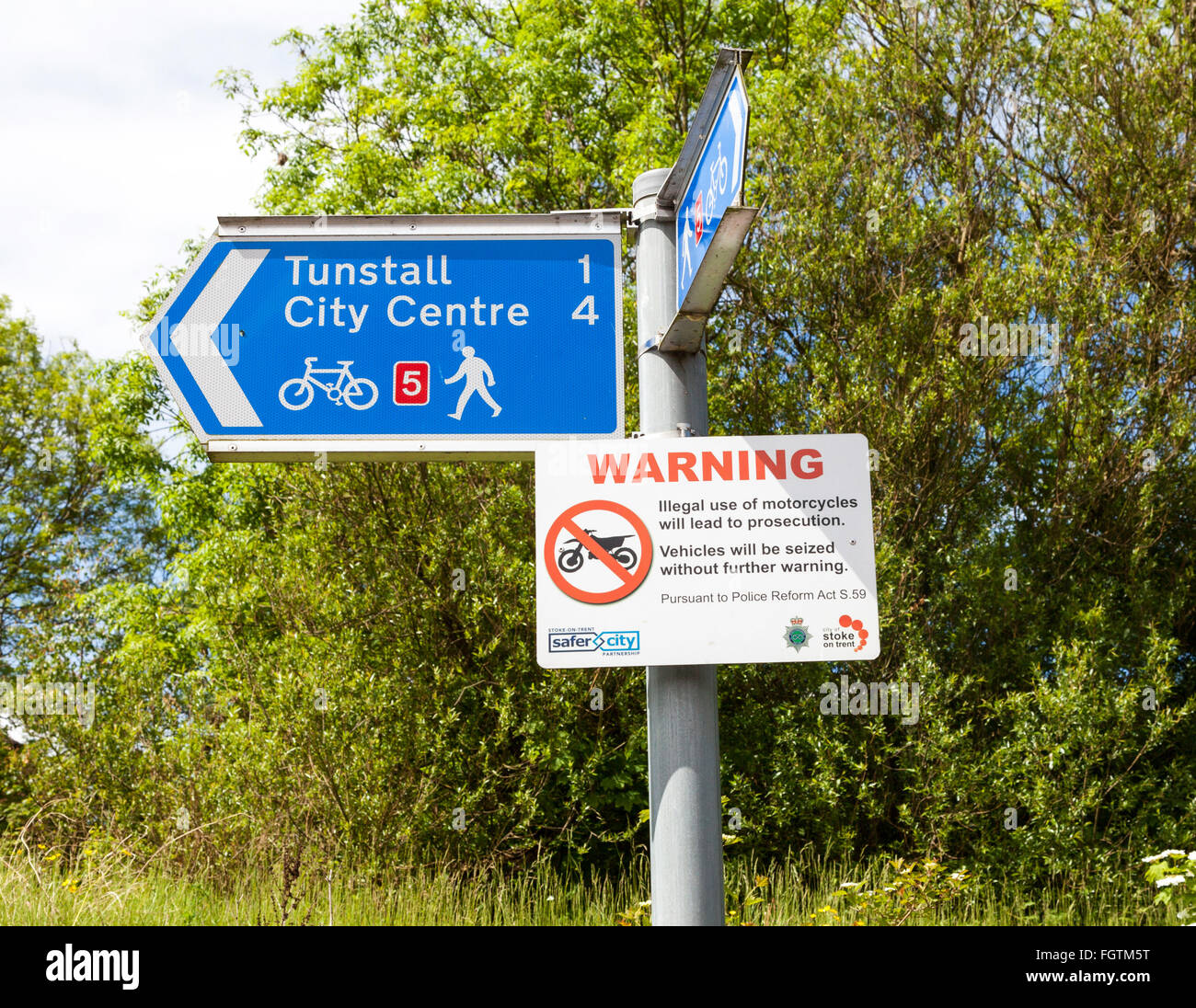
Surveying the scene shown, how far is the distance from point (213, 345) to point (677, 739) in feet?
4.46

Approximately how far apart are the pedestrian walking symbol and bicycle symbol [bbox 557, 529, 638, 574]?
445 millimetres

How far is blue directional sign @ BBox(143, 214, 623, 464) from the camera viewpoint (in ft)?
7.45

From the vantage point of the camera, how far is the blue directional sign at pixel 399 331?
7.45 ft

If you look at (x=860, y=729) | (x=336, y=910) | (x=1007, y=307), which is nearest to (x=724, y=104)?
(x=336, y=910)

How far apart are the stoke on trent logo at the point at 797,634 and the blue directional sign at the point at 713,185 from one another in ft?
2.10

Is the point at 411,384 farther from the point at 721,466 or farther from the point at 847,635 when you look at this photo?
the point at 847,635

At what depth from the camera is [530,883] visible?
7.00 meters

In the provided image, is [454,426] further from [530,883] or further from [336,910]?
[530,883]

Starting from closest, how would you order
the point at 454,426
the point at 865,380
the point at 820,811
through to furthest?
the point at 454,426 → the point at 820,811 → the point at 865,380

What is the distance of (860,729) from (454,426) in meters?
5.90

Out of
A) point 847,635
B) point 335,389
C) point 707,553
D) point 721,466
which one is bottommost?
point 847,635

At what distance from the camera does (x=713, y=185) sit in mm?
1785

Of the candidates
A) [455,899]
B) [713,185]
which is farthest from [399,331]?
[455,899]

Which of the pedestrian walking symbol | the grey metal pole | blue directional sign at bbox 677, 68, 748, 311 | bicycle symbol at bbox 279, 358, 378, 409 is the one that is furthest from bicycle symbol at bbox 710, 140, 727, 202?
bicycle symbol at bbox 279, 358, 378, 409
